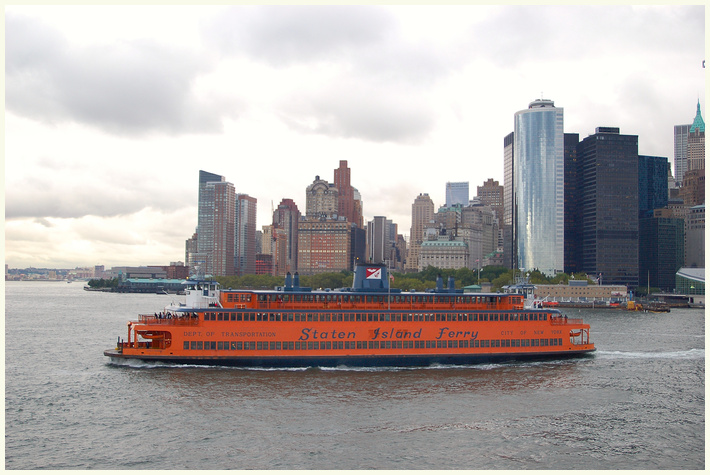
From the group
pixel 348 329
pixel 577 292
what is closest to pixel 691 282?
pixel 577 292

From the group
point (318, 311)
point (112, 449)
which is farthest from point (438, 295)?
point (112, 449)

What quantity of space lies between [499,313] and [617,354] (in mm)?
14475

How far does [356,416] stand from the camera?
33938 millimetres

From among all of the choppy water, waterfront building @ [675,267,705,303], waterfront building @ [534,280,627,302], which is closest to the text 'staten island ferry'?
the choppy water

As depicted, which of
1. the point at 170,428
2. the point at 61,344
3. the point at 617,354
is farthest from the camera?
the point at 61,344

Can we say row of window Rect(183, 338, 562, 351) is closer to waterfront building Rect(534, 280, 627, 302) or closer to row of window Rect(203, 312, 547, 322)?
row of window Rect(203, 312, 547, 322)

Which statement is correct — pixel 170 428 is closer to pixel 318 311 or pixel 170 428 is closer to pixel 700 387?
pixel 318 311

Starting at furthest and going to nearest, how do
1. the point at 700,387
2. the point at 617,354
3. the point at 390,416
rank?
the point at 617,354
the point at 700,387
the point at 390,416

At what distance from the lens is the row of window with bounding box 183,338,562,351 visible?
45.8 metres

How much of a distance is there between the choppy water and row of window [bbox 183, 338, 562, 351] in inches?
73.5

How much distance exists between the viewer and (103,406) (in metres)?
35.7

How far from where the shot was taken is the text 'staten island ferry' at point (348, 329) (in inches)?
1804

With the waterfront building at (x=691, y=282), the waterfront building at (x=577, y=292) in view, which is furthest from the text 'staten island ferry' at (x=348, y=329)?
the waterfront building at (x=691, y=282)

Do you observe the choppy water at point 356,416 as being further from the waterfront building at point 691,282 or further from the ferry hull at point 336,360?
the waterfront building at point 691,282
